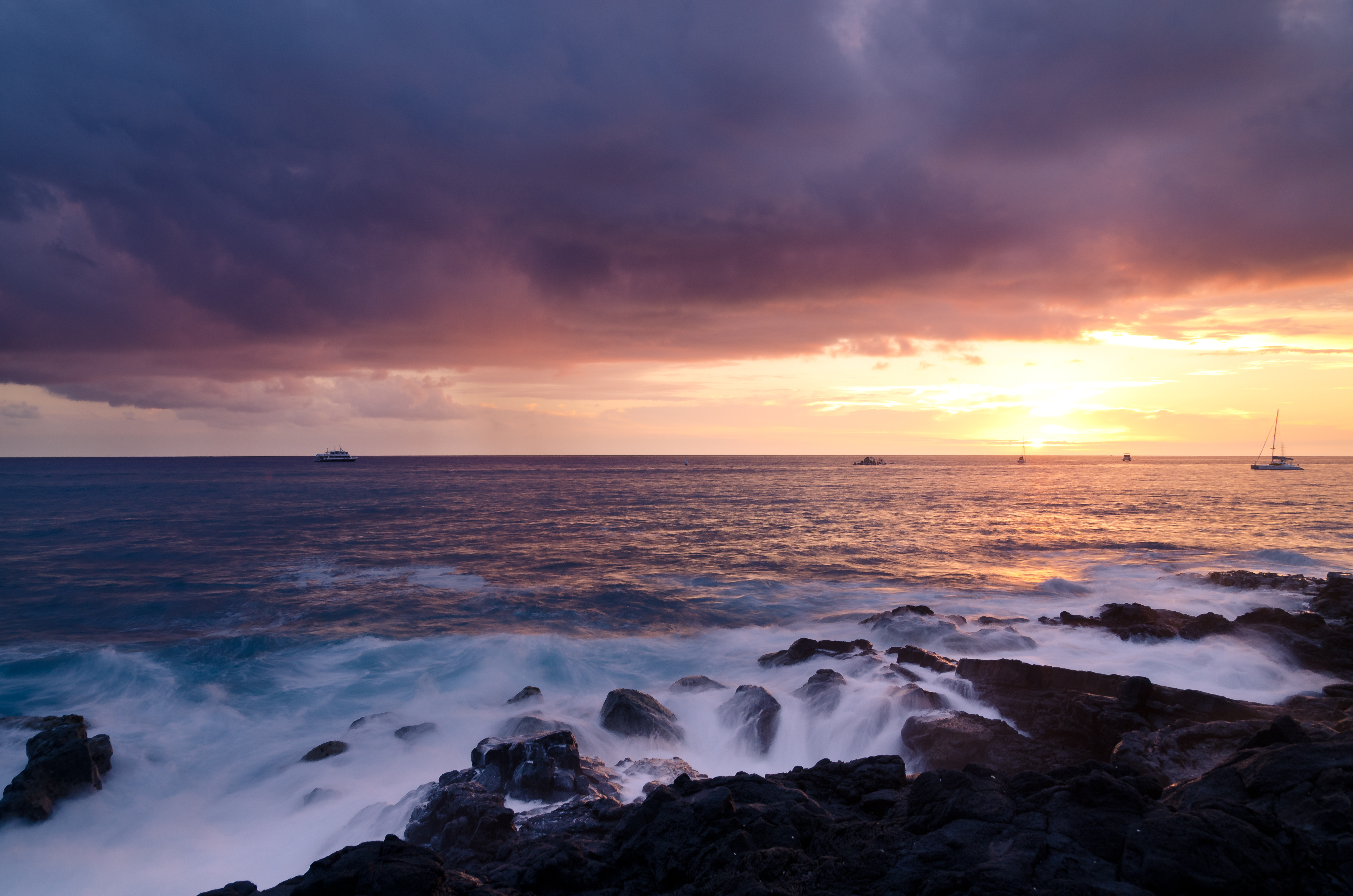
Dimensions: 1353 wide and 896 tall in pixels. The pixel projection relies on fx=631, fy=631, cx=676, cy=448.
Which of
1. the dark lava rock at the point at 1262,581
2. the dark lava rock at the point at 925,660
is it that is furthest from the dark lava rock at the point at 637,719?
the dark lava rock at the point at 1262,581

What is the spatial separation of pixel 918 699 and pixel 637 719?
6.43m

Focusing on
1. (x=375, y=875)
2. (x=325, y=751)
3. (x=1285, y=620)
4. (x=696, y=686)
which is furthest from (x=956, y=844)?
(x=1285, y=620)

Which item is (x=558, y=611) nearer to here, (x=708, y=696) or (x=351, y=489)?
(x=708, y=696)

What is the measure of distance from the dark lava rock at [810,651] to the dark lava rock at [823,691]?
1886 millimetres

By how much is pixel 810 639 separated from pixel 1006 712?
7.08m

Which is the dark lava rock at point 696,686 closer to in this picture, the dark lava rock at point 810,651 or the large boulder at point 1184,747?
the dark lava rock at point 810,651

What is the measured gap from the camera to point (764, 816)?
→ 764cm

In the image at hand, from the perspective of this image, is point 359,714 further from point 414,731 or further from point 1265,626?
point 1265,626

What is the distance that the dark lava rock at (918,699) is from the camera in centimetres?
1427

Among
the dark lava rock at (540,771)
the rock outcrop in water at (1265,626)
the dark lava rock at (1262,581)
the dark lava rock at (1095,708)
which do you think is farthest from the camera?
the dark lava rock at (1262,581)

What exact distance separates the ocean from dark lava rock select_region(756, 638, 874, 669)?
0.63 m

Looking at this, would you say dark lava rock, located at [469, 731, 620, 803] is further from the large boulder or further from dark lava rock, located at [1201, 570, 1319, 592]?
dark lava rock, located at [1201, 570, 1319, 592]

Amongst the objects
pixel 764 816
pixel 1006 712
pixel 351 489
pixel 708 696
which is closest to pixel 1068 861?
pixel 764 816

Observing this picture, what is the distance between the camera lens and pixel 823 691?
15953 mm
